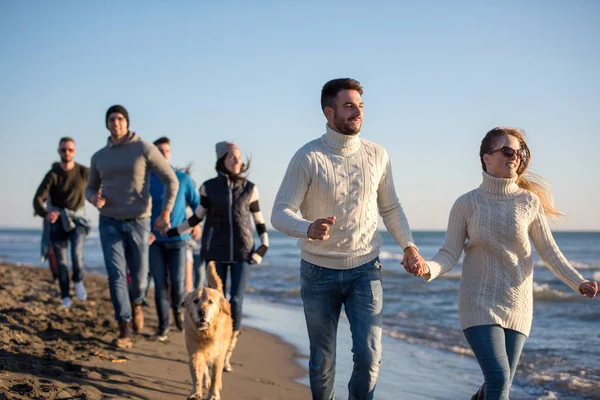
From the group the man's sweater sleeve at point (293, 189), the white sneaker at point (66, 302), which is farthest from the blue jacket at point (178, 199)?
the man's sweater sleeve at point (293, 189)

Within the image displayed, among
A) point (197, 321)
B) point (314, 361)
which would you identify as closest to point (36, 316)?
point (197, 321)

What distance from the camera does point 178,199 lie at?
7613mm

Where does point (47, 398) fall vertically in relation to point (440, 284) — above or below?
above

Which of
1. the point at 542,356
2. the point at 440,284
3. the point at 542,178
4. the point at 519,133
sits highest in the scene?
the point at 519,133

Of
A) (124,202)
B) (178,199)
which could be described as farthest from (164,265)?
(124,202)

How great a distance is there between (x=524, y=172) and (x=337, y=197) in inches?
51.5

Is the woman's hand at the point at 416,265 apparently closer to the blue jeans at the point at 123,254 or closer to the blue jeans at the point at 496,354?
the blue jeans at the point at 496,354

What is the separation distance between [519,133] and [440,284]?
1230cm

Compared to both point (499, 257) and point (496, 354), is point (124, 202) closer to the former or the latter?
point (499, 257)

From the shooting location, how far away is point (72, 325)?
7559 millimetres

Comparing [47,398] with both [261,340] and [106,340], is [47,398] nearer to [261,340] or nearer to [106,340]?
[106,340]

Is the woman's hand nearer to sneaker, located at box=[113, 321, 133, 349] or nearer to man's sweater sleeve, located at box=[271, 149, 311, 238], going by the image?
man's sweater sleeve, located at box=[271, 149, 311, 238]

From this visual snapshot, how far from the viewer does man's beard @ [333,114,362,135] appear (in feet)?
12.7

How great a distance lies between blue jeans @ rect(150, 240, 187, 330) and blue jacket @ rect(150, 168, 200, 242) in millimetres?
94
